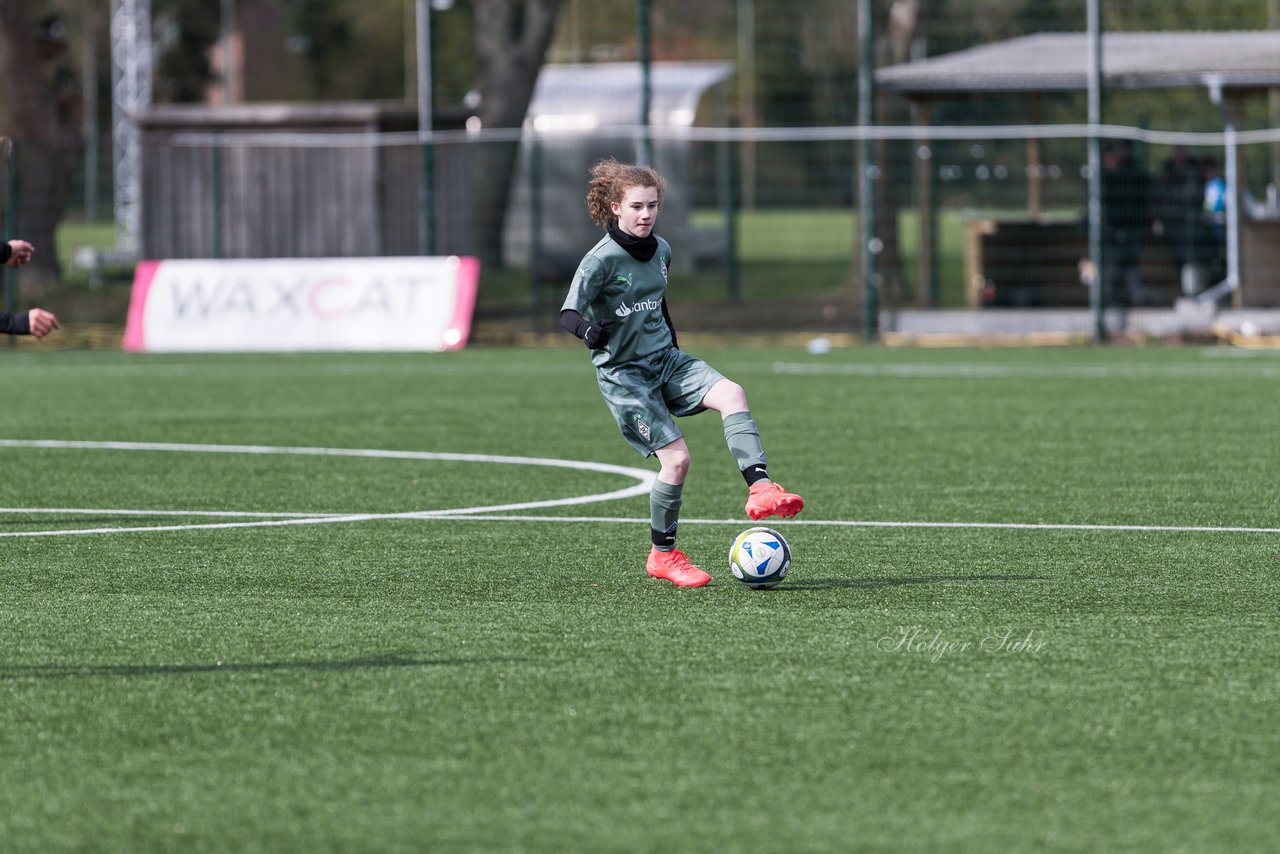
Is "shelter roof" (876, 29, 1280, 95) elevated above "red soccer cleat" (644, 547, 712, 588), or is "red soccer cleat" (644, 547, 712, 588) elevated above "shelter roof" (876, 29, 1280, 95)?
"shelter roof" (876, 29, 1280, 95)

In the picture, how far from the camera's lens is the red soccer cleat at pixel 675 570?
7961mm

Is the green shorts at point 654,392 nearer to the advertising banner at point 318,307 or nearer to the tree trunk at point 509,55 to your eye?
the advertising banner at point 318,307

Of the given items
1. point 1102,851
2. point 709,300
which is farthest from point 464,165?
point 1102,851

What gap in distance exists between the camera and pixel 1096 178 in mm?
21922

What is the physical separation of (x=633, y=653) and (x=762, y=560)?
134 cm

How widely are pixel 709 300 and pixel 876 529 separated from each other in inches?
678

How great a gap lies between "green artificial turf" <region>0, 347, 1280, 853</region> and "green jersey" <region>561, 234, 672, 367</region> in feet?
2.85

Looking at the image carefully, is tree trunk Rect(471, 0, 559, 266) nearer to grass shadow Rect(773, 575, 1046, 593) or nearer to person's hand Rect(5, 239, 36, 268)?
Result: person's hand Rect(5, 239, 36, 268)

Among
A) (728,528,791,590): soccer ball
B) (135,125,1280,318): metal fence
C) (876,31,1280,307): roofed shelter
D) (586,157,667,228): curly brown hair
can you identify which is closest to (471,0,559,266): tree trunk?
(135,125,1280,318): metal fence

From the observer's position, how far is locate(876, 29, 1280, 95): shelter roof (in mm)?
23906

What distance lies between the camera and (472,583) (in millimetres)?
8008

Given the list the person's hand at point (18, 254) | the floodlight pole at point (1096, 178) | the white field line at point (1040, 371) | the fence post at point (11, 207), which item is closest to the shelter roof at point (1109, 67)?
the floodlight pole at point (1096, 178)

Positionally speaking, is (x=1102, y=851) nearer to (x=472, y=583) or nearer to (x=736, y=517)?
(x=472, y=583)

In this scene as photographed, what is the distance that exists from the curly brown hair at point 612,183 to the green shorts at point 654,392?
0.58m
